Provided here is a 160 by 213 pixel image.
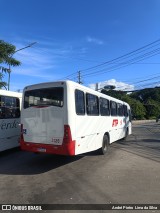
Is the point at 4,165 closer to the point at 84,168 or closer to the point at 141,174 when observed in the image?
the point at 84,168

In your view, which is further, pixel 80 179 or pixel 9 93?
pixel 9 93

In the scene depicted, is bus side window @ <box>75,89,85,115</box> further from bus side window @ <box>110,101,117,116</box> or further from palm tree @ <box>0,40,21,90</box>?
palm tree @ <box>0,40,21,90</box>

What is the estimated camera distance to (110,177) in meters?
8.09

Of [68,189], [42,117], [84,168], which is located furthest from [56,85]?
[68,189]

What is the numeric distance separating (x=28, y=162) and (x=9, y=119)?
7.46 feet

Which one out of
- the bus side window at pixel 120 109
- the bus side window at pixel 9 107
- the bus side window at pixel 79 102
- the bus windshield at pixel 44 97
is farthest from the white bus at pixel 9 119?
the bus side window at pixel 120 109

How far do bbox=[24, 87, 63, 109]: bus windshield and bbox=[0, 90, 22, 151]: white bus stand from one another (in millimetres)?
1800

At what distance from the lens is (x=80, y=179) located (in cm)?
785

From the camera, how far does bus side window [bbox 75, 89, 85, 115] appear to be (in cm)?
921

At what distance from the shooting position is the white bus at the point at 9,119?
11.1 metres

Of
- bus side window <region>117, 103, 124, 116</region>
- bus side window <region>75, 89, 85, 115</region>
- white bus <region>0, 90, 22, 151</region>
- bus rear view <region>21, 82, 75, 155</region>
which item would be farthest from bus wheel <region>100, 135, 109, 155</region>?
white bus <region>0, 90, 22, 151</region>

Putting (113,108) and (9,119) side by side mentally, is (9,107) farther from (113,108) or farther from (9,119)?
(113,108)

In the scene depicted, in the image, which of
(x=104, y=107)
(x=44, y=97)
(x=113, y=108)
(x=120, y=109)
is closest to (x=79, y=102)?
(x=44, y=97)

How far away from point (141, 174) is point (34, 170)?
3.48 meters
